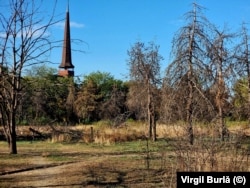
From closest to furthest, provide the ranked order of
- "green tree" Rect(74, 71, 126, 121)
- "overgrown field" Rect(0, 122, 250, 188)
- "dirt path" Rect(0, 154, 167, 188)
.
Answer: "overgrown field" Rect(0, 122, 250, 188)
"dirt path" Rect(0, 154, 167, 188)
"green tree" Rect(74, 71, 126, 121)

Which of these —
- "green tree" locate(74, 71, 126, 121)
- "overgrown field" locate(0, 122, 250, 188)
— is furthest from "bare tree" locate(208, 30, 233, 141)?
"green tree" locate(74, 71, 126, 121)

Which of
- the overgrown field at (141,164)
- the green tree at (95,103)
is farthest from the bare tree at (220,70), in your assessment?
the green tree at (95,103)

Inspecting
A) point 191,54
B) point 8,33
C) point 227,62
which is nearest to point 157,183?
point 191,54

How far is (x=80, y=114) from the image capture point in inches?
2200

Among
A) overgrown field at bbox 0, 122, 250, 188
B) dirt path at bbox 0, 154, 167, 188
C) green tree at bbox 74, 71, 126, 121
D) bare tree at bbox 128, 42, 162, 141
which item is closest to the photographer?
overgrown field at bbox 0, 122, 250, 188

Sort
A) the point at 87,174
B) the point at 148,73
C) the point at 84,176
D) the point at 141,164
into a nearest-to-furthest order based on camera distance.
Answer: the point at 84,176 → the point at 87,174 → the point at 141,164 → the point at 148,73

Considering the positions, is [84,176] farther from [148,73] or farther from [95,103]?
[95,103]

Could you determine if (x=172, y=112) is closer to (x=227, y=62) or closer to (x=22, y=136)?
(x=227, y=62)

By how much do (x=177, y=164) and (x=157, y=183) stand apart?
2.37 meters

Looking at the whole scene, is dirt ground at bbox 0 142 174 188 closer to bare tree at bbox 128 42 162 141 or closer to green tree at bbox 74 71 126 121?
bare tree at bbox 128 42 162 141

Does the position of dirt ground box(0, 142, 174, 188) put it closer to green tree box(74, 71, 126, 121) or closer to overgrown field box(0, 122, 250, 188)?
overgrown field box(0, 122, 250, 188)

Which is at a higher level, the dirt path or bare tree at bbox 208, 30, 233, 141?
bare tree at bbox 208, 30, 233, 141

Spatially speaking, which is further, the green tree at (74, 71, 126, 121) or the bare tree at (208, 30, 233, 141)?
the green tree at (74, 71, 126, 121)

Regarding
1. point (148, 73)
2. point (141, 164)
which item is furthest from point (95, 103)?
point (141, 164)
